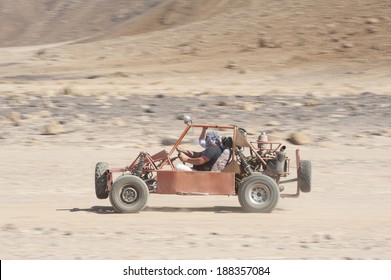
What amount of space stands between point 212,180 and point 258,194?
637 mm

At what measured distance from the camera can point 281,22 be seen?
47.0 meters

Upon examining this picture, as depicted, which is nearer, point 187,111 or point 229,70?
point 187,111

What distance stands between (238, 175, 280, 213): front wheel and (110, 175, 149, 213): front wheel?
4.23ft

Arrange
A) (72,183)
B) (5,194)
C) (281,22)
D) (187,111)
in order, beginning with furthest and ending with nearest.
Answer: (281,22) < (187,111) < (72,183) < (5,194)

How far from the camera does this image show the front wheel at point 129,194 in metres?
11.3

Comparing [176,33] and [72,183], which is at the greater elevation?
[176,33]

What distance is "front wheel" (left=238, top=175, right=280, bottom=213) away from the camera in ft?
36.8

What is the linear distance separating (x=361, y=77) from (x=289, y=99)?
1139cm

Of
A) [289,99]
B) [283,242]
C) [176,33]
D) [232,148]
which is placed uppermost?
[176,33]

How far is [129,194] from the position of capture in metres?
11.4

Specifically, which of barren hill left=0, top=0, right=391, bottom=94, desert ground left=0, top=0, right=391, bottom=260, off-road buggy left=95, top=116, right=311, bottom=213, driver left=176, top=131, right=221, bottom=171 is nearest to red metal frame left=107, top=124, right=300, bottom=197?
off-road buggy left=95, top=116, right=311, bottom=213

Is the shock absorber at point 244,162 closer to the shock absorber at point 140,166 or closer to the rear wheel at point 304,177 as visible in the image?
the rear wheel at point 304,177

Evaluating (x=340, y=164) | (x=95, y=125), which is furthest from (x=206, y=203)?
(x=95, y=125)

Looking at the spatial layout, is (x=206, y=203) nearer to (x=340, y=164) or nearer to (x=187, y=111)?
(x=340, y=164)
